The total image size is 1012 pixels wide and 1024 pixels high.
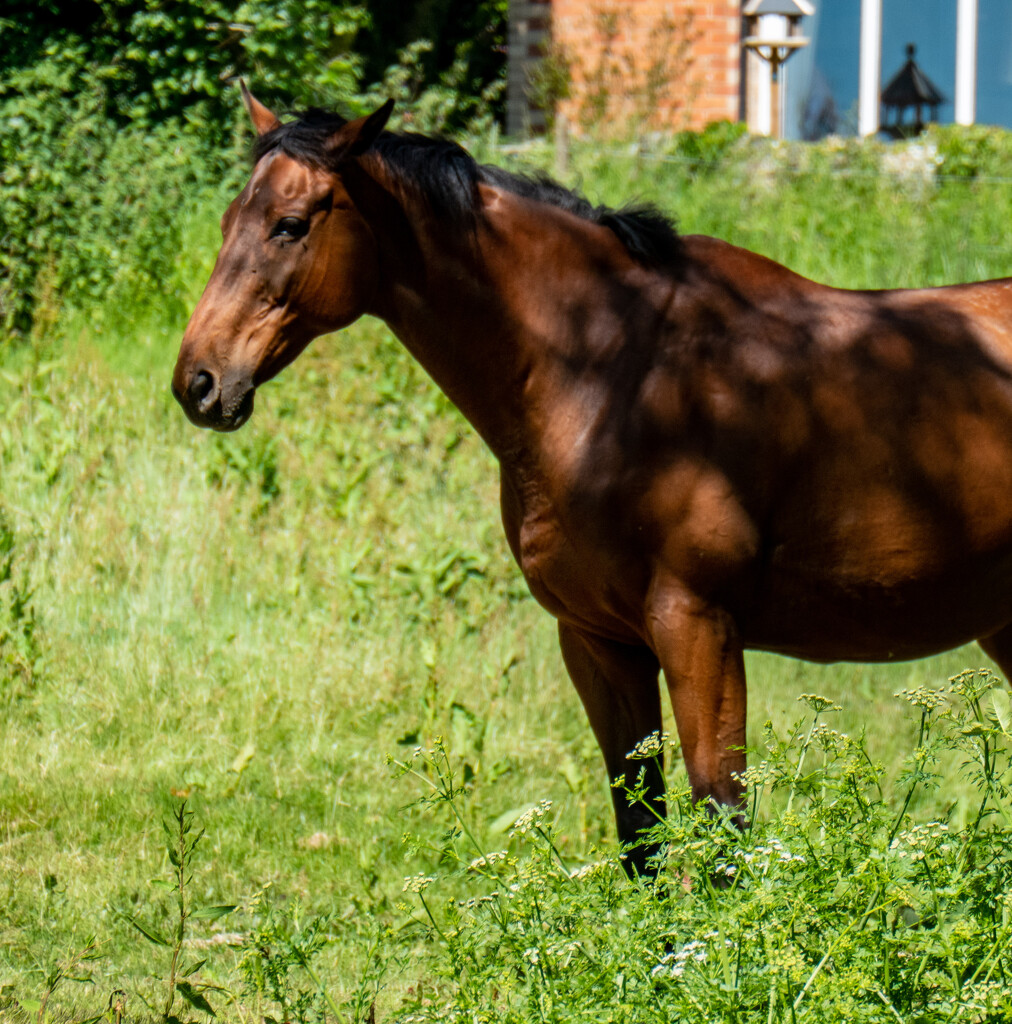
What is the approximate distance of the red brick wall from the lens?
1020 centimetres

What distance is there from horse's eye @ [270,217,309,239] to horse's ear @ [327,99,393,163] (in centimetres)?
17

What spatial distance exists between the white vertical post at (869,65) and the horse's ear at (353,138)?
32.7 feet

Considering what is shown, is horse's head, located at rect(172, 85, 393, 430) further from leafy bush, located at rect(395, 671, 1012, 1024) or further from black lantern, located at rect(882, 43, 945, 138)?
black lantern, located at rect(882, 43, 945, 138)

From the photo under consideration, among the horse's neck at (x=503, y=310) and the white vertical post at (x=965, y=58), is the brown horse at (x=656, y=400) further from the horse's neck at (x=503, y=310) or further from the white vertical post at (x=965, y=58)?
the white vertical post at (x=965, y=58)

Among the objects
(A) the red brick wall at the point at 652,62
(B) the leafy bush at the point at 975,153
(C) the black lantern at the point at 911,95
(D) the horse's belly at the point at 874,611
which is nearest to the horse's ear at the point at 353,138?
(D) the horse's belly at the point at 874,611

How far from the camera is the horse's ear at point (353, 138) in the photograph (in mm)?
2834

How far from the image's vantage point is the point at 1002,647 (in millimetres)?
3523

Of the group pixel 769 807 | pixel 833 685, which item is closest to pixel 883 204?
pixel 833 685

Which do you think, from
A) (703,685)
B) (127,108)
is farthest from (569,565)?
(127,108)

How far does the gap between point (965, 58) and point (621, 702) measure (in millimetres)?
10484

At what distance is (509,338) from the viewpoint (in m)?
3.00

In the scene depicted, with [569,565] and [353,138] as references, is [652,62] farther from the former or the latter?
[569,565]

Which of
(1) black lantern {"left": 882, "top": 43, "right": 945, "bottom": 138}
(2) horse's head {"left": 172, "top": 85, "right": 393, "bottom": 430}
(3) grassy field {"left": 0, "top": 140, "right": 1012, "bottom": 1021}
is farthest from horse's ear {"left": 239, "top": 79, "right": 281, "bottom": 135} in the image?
(1) black lantern {"left": 882, "top": 43, "right": 945, "bottom": 138}

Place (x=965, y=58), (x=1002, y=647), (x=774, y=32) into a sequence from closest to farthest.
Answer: (x=1002, y=647), (x=774, y=32), (x=965, y=58)
